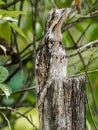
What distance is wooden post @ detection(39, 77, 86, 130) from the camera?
2.72 ft

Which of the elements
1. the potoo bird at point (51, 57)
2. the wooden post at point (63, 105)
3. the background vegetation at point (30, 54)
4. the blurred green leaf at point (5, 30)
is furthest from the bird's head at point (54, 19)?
the blurred green leaf at point (5, 30)

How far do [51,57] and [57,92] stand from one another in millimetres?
68

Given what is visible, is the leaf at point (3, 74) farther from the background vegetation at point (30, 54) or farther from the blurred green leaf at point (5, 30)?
the blurred green leaf at point (5, 30)

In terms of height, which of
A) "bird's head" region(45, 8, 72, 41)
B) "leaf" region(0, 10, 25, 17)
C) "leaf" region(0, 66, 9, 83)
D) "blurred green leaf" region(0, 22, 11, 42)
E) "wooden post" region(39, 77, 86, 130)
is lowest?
"wooden post" region(39, 77, 86, 130)

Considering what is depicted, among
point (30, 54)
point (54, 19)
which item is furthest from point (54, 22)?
point (30, 54)

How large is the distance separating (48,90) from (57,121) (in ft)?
0.20

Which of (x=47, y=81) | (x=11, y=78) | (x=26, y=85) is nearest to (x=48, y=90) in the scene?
(x=47, y=81)

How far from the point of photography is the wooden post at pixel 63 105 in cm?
83

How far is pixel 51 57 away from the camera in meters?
0.85

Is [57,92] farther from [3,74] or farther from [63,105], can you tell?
[3,74]

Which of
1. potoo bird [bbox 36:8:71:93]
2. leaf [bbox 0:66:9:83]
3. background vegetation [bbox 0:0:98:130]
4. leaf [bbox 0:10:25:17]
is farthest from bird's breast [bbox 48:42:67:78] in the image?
background vegetation [bbox 0:0:98:130]

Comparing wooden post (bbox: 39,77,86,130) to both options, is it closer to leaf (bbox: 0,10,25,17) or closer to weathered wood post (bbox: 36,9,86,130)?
weathered wood post (bbox: 36,9,86,130)

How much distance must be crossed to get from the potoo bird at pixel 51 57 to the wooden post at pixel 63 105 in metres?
0.02

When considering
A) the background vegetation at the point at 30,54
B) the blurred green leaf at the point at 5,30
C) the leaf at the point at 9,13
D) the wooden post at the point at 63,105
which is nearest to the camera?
the wooden post at the point at 63,105
